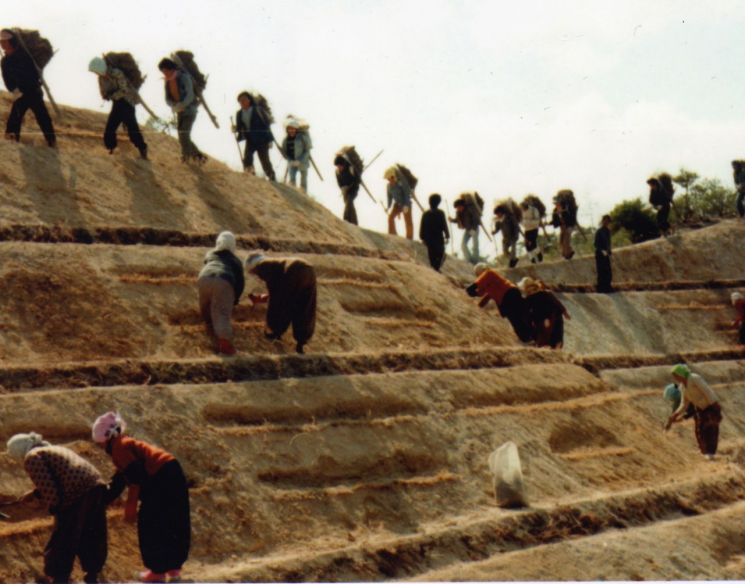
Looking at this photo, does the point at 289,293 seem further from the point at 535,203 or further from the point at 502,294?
the point at 535,203

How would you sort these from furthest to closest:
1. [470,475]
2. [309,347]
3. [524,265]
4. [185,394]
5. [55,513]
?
[524,265] < [309,347] < [470,475] < [185,394] < [55,513]

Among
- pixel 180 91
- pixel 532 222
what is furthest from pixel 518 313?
pixel 532 222

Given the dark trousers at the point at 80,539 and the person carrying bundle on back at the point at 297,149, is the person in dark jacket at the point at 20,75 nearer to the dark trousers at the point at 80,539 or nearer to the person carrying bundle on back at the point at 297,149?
the person carrying bundle on back at the point at 297,149

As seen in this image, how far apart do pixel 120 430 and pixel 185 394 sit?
10.8 ft

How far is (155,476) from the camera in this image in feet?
43.0

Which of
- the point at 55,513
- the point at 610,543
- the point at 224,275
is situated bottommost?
the point at 610,543

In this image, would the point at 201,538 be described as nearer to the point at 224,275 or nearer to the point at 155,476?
the point at 155,476

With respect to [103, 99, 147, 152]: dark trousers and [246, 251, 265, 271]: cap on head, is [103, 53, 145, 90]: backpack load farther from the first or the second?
[246, 251, 265, 271]: cap on head

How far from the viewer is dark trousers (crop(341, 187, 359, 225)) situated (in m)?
30.0

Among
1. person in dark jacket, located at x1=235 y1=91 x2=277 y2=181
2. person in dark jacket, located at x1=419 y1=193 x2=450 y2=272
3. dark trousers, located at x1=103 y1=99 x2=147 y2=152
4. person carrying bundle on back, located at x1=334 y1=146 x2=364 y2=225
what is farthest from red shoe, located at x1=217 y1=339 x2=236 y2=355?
person carrying bundle on back, located at x1=334 y1=146 x2=364 y2=225

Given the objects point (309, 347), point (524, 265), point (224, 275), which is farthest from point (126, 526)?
point (524, 265)

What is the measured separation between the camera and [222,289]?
18188 millimetres

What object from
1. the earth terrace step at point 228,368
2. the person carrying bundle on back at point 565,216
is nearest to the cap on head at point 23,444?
the earth terrace step at point 228,368

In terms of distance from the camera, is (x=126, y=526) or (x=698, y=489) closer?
(x=126, y=526)
